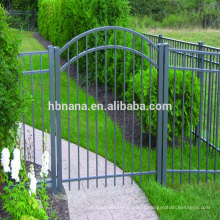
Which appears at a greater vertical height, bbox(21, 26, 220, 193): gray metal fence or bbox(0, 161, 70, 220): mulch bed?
bbox(21, 26, 220, 193): gray metal fence

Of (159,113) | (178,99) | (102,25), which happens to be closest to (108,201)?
(159,113)

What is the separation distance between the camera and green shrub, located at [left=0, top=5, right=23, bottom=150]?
369cm

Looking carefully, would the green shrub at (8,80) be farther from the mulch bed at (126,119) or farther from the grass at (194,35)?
the grass at (194,35)

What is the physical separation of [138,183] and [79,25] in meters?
6.98

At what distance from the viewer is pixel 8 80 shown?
12.3 feet

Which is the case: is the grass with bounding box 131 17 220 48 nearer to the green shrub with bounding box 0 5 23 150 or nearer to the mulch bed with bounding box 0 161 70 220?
the mulch bed with bounding box 0 161 70 220

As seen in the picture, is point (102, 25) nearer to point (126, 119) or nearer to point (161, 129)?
point (126, 119)

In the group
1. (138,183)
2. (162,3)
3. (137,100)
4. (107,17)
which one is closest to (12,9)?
(162,3)

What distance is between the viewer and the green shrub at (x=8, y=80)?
369 cm

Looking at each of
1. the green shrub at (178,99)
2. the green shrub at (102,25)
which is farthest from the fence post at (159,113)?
the green shrub at (102,25)

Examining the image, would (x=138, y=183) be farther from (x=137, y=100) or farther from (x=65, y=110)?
(x=65, y=110)

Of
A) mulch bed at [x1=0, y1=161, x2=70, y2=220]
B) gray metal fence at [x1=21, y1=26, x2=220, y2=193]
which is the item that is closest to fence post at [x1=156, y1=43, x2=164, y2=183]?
gray metal fence at [x1=21, y1=26, x2=220, y2=193]

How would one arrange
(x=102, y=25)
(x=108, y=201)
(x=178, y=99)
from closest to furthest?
(x=108, y=201), (x=178, y=99), (x=102, y=25)


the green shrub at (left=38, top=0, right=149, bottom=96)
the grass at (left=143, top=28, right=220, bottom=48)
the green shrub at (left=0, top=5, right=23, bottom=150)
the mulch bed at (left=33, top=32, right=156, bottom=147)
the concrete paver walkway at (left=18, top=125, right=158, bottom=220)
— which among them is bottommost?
the concrete paver walkway at (left=18, top=125, right=158, bottom=220)
